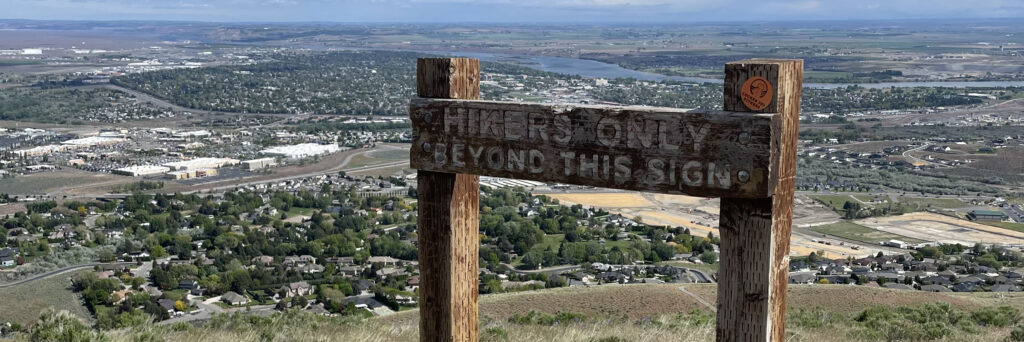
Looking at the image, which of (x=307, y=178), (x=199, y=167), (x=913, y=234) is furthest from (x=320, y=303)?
(x=199, y=167)

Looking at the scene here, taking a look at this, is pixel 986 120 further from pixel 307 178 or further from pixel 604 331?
pixel 604 331

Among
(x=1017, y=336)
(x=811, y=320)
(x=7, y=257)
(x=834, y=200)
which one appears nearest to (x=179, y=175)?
(x=7, y=257)

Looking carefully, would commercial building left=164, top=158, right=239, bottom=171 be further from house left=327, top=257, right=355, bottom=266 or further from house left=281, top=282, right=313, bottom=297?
house left=281, top=282, right=313, bottom=297

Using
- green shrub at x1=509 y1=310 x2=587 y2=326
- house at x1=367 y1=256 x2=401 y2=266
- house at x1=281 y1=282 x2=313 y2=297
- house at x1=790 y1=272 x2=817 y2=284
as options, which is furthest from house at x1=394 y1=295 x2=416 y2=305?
house at x1=790 y1=272 x2=817 y2=284

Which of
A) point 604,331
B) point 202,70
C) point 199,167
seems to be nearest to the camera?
point 604,331

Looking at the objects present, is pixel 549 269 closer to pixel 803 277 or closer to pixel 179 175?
pixel 803 277

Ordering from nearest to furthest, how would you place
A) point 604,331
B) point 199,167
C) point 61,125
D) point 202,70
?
point 604,331 < point 199,167 < point 61,125 < point 202,70

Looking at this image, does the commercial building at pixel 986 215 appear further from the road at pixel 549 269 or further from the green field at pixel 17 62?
the green field at pixel 17 62
